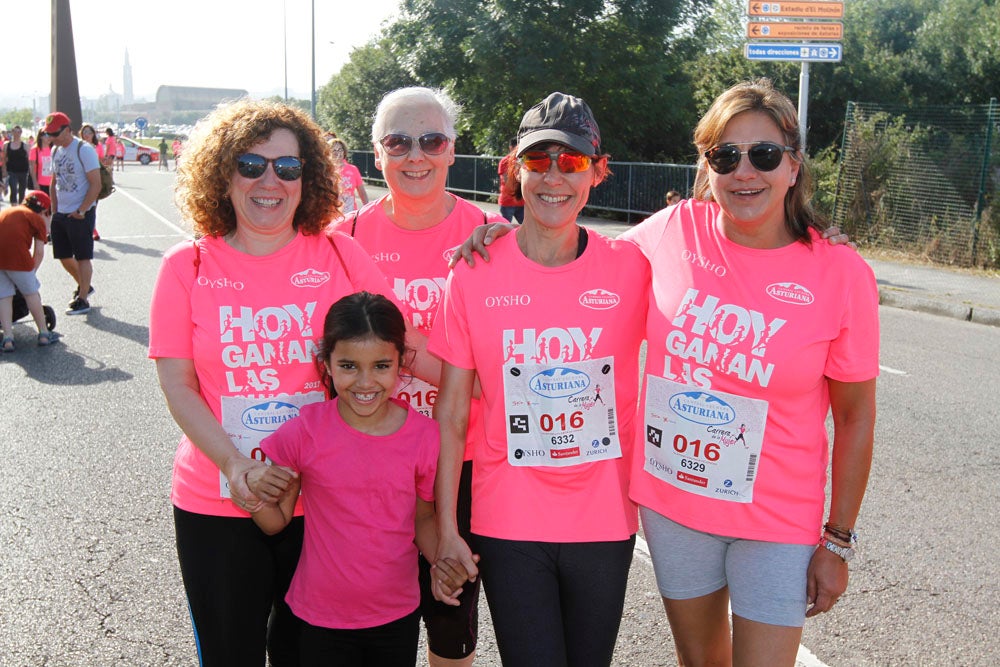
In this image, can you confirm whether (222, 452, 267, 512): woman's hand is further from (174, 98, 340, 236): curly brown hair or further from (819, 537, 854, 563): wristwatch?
(819, 537, 854, 563): wristwatch

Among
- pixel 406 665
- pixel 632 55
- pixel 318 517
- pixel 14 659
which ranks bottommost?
pixel 14 659

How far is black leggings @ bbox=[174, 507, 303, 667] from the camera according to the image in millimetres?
2604

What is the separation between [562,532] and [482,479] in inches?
10.7

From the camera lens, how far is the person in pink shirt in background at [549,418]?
98.0 inches

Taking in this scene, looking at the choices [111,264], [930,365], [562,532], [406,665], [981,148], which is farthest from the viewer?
[981,148]

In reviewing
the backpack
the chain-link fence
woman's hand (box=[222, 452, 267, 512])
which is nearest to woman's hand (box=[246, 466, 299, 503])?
woman's hand (box=[222, 452, 267, 512])

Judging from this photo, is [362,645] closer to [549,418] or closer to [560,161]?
[549,418]

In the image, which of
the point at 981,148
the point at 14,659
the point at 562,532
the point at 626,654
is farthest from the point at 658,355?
the point at 981,148

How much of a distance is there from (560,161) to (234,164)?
927 millimetres

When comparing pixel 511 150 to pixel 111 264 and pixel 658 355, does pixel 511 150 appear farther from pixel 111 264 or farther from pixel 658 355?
pixel 111 264

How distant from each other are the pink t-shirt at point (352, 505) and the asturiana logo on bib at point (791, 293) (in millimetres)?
1001

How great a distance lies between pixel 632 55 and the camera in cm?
2492

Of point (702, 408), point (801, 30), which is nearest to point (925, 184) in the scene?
point (801, 30)

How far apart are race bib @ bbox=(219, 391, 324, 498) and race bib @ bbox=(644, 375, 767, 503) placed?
103cm
